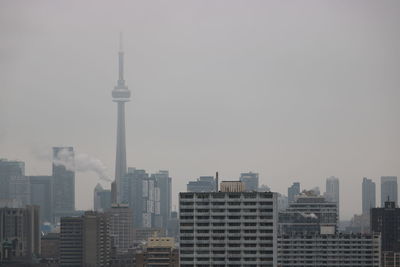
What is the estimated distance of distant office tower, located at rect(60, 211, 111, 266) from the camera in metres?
182

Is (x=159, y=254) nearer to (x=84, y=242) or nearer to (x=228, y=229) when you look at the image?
(x=84, y=242)

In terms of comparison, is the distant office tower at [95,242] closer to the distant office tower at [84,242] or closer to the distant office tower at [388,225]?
the distant office tower at [84,242]

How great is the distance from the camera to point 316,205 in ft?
633

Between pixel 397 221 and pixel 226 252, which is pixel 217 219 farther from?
pixel 397 221

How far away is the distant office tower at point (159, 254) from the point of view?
455 ft

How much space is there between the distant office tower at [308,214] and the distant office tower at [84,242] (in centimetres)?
2550

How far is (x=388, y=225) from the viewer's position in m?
186

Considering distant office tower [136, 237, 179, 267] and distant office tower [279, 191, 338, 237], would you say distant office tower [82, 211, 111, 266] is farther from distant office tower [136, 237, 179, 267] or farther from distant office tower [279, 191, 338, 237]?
distant office tower [136, 237, 179, 267]

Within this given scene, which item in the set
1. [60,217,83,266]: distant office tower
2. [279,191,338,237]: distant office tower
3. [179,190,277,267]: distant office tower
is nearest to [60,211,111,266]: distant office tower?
[60,217,83,266]: distant office tower

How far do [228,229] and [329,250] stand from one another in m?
47.6

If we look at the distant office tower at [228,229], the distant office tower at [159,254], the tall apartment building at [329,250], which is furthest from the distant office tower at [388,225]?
the distant office tower at [228,229]

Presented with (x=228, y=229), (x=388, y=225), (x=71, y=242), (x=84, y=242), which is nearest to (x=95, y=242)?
(x=84, y=242)

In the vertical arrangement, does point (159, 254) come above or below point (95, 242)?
A: below

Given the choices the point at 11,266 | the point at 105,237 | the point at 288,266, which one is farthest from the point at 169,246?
the point at 105,237
